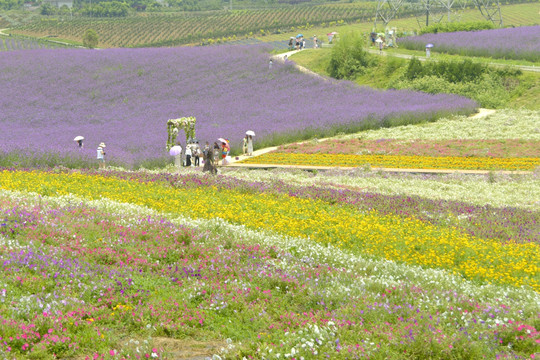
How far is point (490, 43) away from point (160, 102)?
3240 centimetres

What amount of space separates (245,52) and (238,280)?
199ft

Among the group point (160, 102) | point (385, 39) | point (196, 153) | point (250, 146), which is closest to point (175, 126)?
point (196, 153)

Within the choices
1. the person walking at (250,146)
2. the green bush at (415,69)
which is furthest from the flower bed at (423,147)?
the green bush at (415,69)

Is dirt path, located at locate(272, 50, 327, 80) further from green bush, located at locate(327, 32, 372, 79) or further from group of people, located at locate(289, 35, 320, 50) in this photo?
green bush, located at locate(327, 32, 372, 79)

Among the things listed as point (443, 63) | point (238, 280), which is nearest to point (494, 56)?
point (443, 63)

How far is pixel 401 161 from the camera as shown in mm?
28906

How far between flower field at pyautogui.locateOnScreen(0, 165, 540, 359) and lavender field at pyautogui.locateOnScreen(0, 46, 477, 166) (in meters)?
16.1

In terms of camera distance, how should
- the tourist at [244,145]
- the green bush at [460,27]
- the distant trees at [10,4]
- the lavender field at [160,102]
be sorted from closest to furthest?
the tourist at [244,145] < the lavender field at [160,102] < the green bush at [460,27] < the distant trees at [10,4]

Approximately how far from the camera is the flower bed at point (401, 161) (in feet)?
89.5

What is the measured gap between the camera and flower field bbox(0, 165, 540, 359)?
7.65 metres

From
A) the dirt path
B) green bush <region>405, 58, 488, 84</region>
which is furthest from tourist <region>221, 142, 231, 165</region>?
the dirt path

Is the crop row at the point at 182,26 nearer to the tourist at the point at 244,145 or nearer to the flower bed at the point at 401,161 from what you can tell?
the tourist at the point at 244,145

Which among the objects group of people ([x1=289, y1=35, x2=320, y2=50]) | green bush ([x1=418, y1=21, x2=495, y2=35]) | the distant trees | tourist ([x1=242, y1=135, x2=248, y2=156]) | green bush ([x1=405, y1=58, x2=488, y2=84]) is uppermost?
the distant trees

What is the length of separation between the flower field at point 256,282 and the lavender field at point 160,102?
53.0 ft
